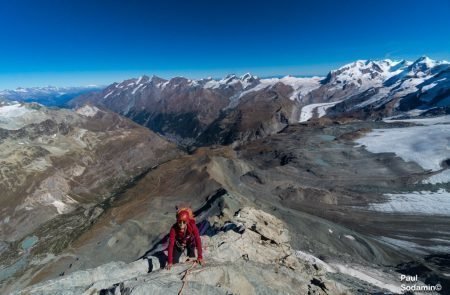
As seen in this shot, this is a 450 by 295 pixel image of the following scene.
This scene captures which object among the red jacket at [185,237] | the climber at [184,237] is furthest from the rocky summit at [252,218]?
the red jacket at [185,237]


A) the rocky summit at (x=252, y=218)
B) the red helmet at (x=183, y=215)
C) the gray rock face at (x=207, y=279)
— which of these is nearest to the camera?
the gray rock face at (x=207, y=279)

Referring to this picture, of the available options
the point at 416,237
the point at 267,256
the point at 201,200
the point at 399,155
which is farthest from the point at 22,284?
the point at 399,155

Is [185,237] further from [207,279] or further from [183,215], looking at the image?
[207,279]

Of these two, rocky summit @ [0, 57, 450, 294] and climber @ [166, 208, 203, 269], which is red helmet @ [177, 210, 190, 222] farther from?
rocky summit @ [0, 57, 450, 294]

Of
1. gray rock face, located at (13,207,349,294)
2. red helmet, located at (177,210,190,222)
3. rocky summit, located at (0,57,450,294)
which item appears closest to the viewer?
gray rock face, located at (13,207,349,294)

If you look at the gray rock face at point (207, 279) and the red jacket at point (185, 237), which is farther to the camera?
the red jacket at point (185, 237)

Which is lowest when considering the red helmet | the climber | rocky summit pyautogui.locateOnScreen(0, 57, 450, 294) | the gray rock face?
rocky summit pyautogui.locateOnScreen(0, 57, 450, 294)

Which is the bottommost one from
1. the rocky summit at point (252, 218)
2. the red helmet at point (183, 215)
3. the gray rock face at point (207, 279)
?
the rocky summit at point (252, 218)

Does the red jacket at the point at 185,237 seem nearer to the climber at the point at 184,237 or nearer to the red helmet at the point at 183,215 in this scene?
the climber at the point at 184,237

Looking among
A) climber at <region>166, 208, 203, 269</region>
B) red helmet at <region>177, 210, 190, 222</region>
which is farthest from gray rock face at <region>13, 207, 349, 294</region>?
red helmet at <region>177, 210, 190, 222</region>

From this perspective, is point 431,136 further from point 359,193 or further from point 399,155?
point 359,193
